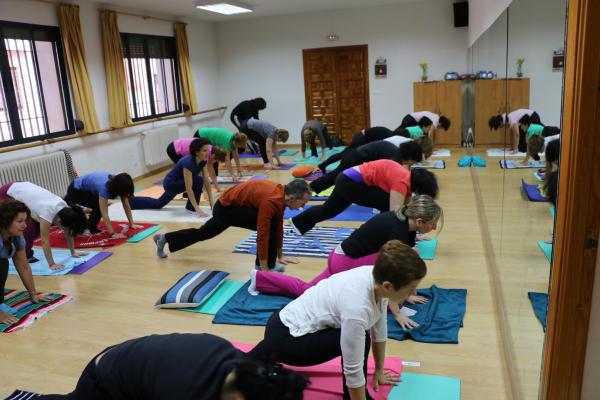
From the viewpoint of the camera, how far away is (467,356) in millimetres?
2562

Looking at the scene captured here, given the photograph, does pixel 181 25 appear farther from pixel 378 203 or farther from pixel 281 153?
pixel 378 203

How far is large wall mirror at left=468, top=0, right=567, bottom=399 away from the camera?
168cm

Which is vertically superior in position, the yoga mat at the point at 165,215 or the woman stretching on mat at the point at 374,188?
the woman stretching on mat at the point at 374,188

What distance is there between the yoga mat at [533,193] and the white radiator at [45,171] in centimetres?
521

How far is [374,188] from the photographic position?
397 centimetres

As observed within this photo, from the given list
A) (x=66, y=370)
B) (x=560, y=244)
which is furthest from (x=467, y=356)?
(x=66, y=370)

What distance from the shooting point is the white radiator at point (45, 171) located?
5375mm

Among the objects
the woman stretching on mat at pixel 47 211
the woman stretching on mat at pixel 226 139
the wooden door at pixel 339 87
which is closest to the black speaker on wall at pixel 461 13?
the wooden door at pixel 339 87

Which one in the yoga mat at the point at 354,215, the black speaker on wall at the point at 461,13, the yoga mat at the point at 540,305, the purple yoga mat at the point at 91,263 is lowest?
the purple yoga mat at the point at 91,263

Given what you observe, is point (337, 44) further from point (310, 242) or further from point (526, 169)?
point (526, 169)

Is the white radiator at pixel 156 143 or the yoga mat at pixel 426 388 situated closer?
the yoga mat at pixel 426 388

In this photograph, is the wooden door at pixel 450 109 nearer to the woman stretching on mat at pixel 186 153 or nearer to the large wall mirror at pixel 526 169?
the woman stretching on mat at pixel 186 153

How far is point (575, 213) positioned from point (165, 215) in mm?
4717

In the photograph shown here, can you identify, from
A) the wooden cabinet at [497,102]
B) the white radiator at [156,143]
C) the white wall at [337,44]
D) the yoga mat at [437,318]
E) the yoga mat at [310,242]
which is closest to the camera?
the wooden cabinet at [497,102]
